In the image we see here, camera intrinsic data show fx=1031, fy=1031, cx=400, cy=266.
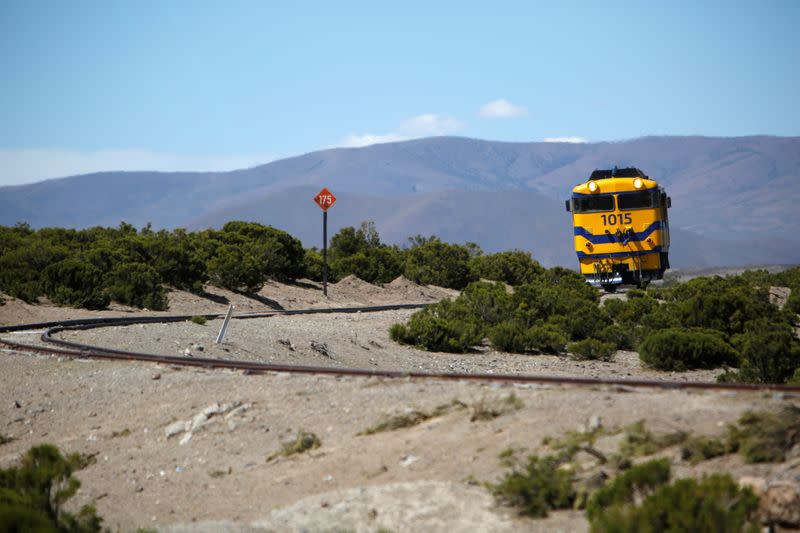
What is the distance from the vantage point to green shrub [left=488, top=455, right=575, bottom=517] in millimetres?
8430

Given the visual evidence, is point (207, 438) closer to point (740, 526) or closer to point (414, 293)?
point (740, 526)

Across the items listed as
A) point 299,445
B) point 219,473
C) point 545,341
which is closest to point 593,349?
point 545,341

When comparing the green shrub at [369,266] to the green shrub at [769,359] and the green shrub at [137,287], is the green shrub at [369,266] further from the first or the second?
the green shrub at [769,359]

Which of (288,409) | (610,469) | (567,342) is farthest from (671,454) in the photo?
(567,342)

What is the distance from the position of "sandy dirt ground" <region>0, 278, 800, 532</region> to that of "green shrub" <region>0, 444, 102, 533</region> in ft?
2.24

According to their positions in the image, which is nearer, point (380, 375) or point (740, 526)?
point (740, 526)

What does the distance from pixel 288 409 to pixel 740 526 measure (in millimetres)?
6451

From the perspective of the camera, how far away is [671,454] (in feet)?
29.1

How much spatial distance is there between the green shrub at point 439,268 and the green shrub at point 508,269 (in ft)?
2.67

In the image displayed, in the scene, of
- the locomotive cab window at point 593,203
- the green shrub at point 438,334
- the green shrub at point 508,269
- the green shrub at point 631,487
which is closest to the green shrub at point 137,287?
the green shrub at point 438,334

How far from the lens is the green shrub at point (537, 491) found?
8430mm

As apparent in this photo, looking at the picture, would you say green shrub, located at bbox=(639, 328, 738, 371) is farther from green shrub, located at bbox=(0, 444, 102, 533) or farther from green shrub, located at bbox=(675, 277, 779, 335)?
green shrub, located at bbox=(0, 444, 102, 533)

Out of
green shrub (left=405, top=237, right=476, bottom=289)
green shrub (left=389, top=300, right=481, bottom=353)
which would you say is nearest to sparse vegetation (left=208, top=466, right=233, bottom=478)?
green shrub (left=389, top=300, right=481, bottom=353)

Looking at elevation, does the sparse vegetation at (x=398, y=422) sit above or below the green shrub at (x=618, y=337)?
above
